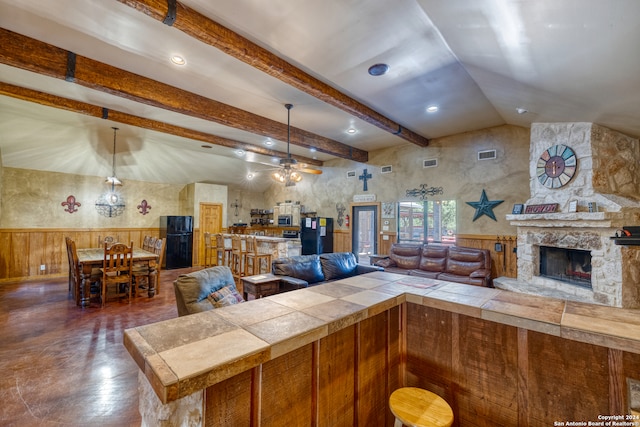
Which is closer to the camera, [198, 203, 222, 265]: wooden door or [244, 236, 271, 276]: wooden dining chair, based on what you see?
[244, 236, 271, 276]: wooden dining chair

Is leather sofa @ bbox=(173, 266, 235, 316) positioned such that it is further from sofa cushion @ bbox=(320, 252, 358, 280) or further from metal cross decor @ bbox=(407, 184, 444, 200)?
metal cross decor @ bbox=(407, 184, 444, 200)

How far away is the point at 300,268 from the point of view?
162 inches

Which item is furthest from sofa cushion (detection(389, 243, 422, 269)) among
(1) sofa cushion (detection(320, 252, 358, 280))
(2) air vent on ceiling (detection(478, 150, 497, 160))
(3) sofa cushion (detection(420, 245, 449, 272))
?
(2) air vent on ceiling (detection(478, 150, 497, 160))

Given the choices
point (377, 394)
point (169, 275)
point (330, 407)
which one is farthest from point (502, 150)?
point (169, 275)

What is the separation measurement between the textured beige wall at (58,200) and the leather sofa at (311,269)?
6.11 metres

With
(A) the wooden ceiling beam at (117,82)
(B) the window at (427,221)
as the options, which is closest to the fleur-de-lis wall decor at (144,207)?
(A) the wooden ceiling beam at (117,82)

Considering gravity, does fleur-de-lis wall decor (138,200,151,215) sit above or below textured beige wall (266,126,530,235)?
below

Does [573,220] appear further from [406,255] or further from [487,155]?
[406,255]

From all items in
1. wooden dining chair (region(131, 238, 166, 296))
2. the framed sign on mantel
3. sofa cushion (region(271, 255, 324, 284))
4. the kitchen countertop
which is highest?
the framed sign on mantel

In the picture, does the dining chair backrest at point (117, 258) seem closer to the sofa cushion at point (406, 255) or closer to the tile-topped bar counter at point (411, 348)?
the tile-topped bar counter at point (411, 348)

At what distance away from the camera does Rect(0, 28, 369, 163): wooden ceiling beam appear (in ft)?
8.82

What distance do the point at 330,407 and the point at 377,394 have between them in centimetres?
44

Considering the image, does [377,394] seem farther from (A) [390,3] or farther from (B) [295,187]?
(B) [295,187]

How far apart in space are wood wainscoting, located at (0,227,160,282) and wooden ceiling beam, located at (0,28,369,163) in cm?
502
